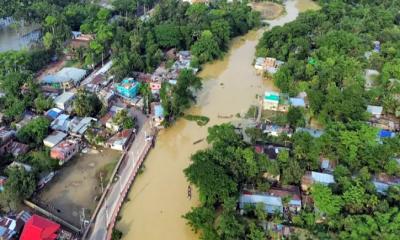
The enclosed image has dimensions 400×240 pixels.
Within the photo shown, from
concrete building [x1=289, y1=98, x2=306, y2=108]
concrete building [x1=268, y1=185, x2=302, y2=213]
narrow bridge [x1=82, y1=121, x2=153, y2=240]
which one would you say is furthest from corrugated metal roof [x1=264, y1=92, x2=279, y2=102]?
concrete building [x1=268, y1=185, x2=302, y2=213]

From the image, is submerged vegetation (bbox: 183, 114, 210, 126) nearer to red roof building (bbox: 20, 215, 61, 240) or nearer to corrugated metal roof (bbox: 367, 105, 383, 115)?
corrugated metal roof (bbox: 367, 105, 383, 115)

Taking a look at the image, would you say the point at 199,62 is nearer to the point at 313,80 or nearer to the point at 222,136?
the point at 313,80

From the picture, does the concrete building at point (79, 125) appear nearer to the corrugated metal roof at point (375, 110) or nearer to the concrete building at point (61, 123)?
the concrete building at point (61, 123)

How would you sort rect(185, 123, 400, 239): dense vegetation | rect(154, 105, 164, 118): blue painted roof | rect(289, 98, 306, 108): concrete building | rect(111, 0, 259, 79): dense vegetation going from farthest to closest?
rect(111, 0, 259, 79): dense vegetation, rect(289, 98, 306, 108): concrete building, rect(154, 105, 164, 118): blue painted roof, rect(185, 123, 400, 239): dense vegetation

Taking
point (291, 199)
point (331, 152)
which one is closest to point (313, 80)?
point (331, 152)

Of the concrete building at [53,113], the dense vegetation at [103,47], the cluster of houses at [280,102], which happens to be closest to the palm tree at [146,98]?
the dense vegetation at [103,47]

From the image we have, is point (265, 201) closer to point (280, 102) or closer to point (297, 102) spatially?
point (280, 102)
